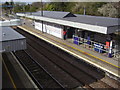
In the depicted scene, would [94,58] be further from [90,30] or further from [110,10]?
[110,10]

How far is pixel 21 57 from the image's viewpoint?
19.8m

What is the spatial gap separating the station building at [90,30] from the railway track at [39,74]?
25.0 feet

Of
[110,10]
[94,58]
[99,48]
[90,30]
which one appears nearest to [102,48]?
[99,48]

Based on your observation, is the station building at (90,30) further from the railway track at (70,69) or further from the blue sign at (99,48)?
the railway track at (70,69)

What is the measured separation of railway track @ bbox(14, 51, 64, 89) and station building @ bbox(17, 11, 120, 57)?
7605 mm

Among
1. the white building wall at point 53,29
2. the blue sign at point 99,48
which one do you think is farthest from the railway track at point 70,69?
the white building wall at point 53,29

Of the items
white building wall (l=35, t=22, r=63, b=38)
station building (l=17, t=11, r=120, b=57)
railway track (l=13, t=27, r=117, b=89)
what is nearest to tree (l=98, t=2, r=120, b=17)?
station building (l=17, t=11, r=120, b=57)

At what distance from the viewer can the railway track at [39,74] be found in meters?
12.7

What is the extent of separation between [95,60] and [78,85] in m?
5.04

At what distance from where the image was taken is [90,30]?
1745 centimetres

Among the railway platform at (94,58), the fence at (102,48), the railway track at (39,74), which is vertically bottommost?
the railway track at (39,74)

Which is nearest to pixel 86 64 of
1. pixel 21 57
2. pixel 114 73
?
pixel 114 73

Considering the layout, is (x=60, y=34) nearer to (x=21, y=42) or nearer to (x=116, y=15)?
(x=21, y=42)

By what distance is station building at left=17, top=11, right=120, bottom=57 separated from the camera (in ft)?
54.9
